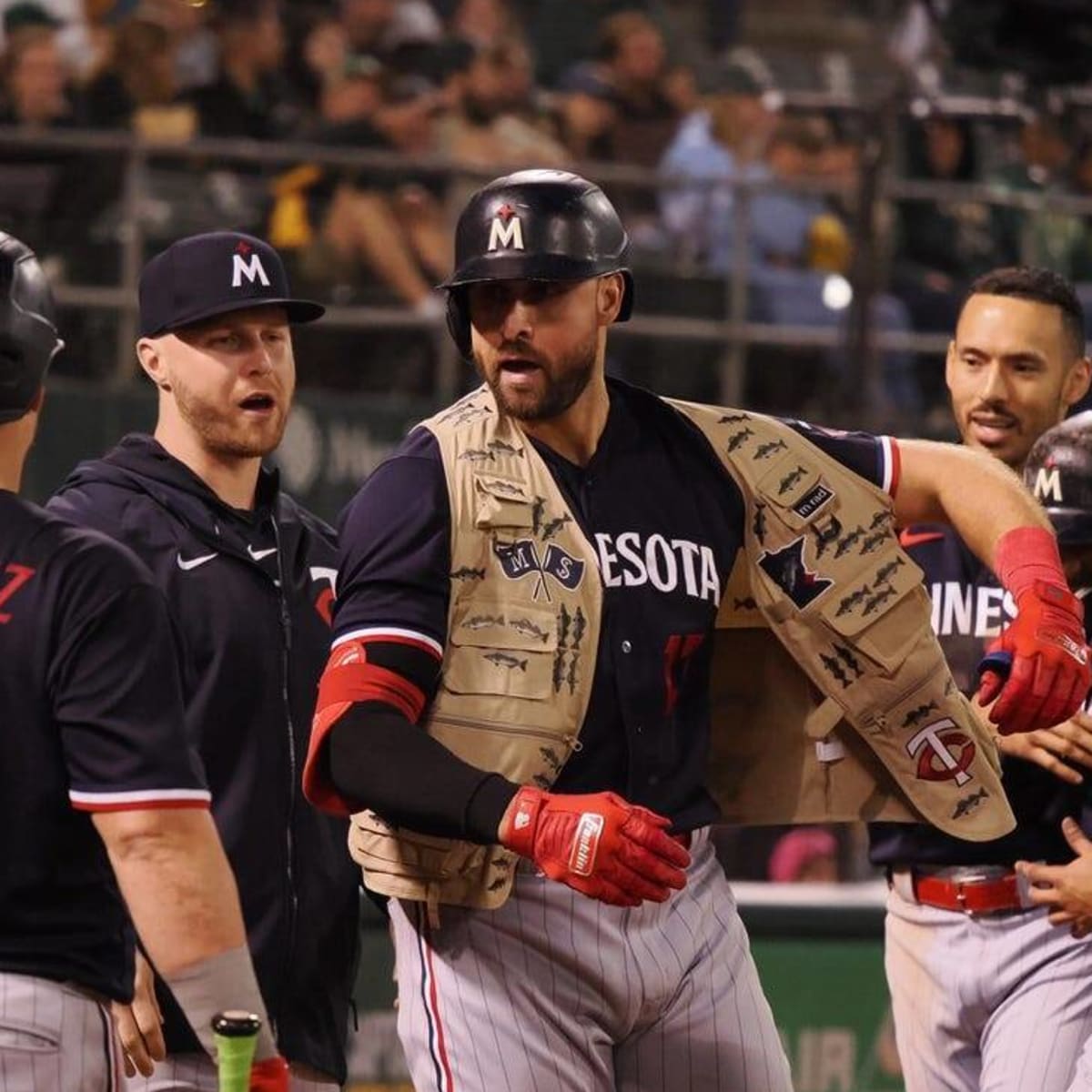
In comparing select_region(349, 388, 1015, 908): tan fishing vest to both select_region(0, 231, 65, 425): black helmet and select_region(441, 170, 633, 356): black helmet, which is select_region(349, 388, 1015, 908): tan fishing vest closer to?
select_region(441, 170, 633, 356): black helmet

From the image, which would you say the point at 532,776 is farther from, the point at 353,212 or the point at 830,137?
the point at 830,137

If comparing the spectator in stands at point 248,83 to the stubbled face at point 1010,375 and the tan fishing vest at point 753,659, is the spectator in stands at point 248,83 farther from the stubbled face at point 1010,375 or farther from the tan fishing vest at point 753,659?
the tan fishing vest at point 753,659

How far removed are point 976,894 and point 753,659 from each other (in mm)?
956

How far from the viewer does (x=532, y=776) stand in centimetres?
399

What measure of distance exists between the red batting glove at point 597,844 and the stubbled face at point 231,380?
1.51 m

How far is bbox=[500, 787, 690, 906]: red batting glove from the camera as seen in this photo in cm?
362

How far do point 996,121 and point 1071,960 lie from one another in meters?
5.52

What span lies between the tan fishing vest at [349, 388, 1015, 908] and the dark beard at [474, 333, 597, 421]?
38 millimetres

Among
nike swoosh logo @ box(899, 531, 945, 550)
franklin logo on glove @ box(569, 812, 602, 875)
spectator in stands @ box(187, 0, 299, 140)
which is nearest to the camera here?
franklin logo on glove @ box(569, 812, 602, 875)

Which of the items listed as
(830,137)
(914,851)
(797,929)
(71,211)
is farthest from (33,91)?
(914,851)

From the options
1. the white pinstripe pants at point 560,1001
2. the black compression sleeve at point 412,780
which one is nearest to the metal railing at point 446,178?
the white pinstripe pants at point 560,1001

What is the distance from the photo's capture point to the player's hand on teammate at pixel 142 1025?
4.47 metres

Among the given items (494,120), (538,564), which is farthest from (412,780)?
(494,120)

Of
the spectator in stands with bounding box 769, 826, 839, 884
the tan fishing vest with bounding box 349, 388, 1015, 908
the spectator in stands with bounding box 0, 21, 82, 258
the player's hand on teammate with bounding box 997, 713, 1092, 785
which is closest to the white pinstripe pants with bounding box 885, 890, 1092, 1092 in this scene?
the player's hand on teammate with bounding box 997, 713, 1092, 785
